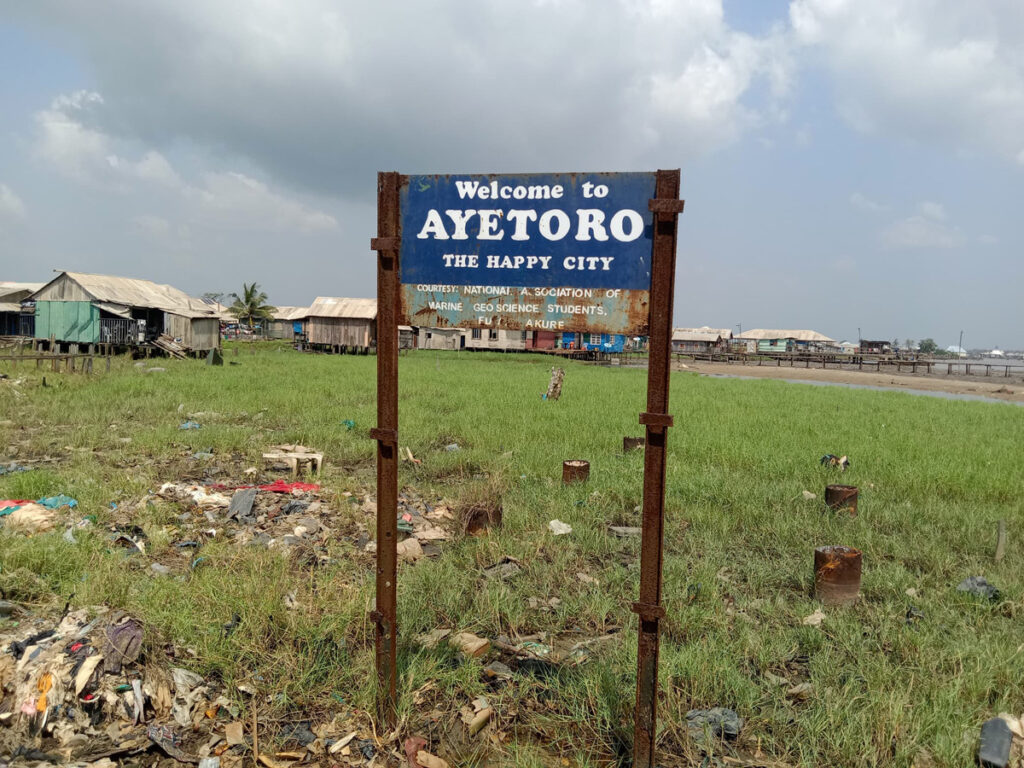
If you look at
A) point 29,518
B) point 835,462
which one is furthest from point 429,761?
point 835,462

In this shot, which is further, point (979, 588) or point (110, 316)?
point (110, 316)

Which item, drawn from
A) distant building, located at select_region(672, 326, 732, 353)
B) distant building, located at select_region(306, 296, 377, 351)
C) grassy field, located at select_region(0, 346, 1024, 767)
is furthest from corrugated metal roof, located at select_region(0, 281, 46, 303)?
distant building, located at select_region(672, 326, 732, 353)

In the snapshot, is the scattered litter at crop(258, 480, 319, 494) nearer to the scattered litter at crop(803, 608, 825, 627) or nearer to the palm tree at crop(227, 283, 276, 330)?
the scattered litter at crop(803, 608, 825, 627)

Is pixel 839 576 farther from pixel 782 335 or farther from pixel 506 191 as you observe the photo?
pixel 782 335

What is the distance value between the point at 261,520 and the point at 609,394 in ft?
44.9

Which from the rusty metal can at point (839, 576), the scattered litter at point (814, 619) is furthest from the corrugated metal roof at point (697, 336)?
the scattered litter at point (814, 619)

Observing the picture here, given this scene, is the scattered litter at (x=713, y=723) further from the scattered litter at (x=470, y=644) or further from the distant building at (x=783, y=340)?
the distant building at (x=783, y=340)

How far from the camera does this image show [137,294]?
30.4m

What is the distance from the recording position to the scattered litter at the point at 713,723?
289 centimetres

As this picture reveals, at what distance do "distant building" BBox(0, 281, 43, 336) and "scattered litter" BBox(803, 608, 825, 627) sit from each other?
38.8m

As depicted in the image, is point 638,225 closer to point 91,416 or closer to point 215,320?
point 91,416

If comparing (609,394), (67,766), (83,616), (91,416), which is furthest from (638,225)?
(609,394)

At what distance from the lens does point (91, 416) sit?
11.2 metres

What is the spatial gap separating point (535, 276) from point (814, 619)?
3.15 metres
